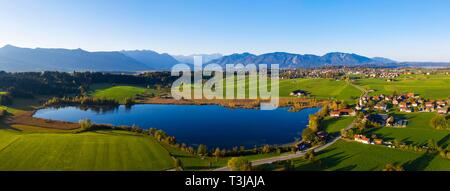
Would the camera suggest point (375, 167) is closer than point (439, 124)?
Yes

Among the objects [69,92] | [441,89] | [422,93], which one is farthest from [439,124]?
[69,92]

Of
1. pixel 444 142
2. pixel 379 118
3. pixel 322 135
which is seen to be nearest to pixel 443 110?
pixel 379 118

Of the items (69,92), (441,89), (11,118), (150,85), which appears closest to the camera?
(11,118)

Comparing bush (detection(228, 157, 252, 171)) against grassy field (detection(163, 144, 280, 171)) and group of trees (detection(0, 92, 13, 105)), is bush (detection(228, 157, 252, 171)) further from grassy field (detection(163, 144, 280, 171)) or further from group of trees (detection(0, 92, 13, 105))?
group of trees (detection(0, 92, 13, 105))

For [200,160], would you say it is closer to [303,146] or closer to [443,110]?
[303,146]

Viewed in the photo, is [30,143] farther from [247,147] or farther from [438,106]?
[438,106]

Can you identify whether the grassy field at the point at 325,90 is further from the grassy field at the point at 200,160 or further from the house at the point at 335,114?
the grassy field at the point at 200,160

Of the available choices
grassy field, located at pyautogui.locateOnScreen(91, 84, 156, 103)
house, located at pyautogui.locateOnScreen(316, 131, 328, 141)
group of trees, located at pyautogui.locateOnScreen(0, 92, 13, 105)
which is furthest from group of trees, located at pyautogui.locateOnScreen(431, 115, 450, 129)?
group of trees, located at pyautogui.locateOnScreen(0, 92, 13, 105)
